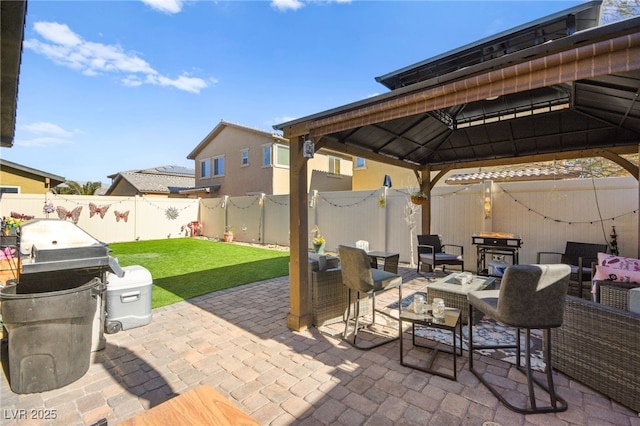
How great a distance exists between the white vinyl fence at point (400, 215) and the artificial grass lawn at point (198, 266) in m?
2.12

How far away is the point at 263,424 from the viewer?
6.72 ft

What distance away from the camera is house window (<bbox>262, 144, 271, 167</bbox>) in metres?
14.4

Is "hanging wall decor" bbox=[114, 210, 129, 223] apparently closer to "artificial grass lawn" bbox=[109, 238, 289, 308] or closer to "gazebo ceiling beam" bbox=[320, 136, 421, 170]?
"artificial grass lawn" bbox=[109, 238, 289, 308]

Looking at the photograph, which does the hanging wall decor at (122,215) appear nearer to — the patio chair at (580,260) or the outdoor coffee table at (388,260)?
the outdoor coffee table at (388,260)

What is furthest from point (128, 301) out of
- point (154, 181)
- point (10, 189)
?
point (154, 181)

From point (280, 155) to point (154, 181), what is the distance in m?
11.0

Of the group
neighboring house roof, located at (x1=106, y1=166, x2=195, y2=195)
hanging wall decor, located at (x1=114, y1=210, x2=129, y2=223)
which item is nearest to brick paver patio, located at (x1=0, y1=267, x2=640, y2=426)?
hanging wall decor, located at (x1=114, y1=210, x2=129, y2=223)

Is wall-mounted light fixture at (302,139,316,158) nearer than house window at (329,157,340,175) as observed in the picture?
Yes

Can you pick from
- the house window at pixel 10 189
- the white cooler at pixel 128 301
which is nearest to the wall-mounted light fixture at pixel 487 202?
the white cooler at pixel 128 301

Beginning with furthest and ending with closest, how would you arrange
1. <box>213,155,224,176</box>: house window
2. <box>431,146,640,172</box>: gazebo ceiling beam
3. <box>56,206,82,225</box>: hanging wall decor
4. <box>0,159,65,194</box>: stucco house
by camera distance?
<box>213,155,224,176</box>: house window, <box>0,159,65,194</box>: stucco house, <box>56,206,82,225</box>: hanging wall decor, <box>431,146,640,172</box>: gazebo ceiling beam

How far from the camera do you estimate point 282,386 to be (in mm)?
2516

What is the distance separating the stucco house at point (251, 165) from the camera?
14.4 metres

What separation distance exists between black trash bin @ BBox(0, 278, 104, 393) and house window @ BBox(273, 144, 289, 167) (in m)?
12.2

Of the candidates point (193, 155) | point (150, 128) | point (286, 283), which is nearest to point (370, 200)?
point (286, 283)
